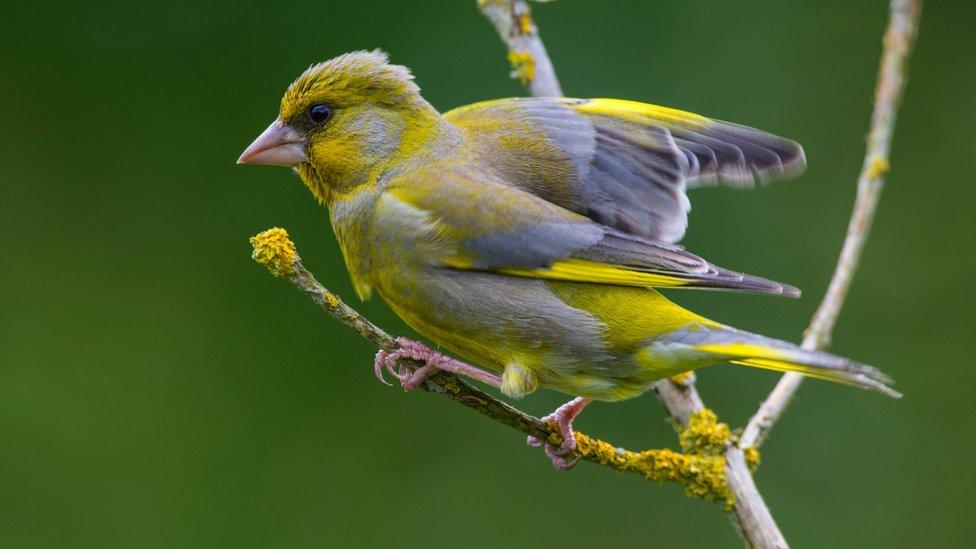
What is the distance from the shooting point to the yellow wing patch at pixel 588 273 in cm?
349

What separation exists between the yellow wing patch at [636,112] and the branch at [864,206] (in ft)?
1.86

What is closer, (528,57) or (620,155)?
(620,155)

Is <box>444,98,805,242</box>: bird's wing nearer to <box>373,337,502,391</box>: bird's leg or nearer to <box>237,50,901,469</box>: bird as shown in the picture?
<box>237,50,901,469</box>: bird

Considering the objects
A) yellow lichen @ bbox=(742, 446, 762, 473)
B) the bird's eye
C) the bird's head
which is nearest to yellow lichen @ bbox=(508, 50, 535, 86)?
the bird's head

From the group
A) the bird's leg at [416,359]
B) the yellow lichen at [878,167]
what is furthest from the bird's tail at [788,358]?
the yellow lichen at [878,167]

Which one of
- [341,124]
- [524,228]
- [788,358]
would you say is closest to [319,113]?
[341,124]

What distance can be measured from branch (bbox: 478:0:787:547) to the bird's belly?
0.86 feet

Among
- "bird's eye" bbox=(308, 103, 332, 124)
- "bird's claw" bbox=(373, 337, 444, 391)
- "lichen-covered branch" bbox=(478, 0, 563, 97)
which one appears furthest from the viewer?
"lichen-covered branch" bbox=(478, 0, 563, 97)

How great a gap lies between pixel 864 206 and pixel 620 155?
0.83 metres

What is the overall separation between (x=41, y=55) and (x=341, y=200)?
A: 2983 mm

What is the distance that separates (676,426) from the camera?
3.86 metres

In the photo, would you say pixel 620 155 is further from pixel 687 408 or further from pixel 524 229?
pixel 687 408

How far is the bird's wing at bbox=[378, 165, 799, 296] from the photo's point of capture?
3506 millimetres

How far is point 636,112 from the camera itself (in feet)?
13.1
